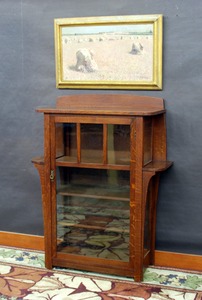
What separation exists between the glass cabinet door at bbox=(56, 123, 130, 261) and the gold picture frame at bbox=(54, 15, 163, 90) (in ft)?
1.44

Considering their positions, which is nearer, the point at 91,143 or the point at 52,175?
the point at 91,143

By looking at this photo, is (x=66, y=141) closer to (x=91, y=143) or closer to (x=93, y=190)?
(x=91, y=143)

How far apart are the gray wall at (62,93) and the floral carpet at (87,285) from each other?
0.30 m

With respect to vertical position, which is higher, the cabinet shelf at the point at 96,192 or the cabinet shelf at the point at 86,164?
the cabinet shelf at the point at 86,164

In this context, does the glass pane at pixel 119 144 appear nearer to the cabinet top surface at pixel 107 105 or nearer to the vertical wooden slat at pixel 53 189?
the cabinet top surface at pixel 107 105

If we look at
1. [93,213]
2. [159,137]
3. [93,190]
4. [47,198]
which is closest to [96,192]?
[93,190]

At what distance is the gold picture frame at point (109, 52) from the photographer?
11.9ft

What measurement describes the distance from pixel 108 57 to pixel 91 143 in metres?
0.67

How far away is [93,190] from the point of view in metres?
3.68

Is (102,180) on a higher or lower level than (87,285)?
higher

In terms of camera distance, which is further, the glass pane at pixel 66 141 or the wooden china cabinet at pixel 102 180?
the glass pane at pixel 66 141

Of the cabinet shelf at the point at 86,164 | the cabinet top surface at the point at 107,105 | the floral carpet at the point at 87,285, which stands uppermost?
the cabinet top surface at the point at 107,105

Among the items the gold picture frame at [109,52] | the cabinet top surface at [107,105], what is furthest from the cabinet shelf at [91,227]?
the gold picture frame at [109,52]

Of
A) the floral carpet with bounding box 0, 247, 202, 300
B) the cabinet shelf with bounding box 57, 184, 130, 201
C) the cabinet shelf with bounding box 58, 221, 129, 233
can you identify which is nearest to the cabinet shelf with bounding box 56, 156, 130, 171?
the cabinet shelf with bounding box 57, 184, 130, 201
